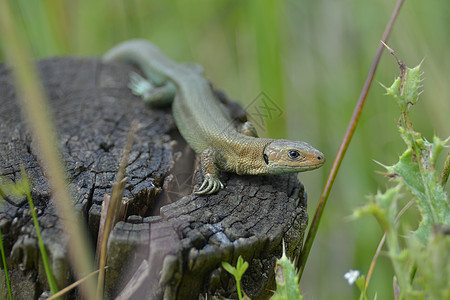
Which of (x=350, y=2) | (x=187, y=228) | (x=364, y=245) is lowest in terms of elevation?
(x=364, y=245)

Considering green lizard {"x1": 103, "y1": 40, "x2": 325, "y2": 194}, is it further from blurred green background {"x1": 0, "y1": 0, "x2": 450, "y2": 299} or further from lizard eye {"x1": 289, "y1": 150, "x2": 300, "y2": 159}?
blurred green background {"x1": 0, "y1": 0, "x2": 450, "y2": 299}

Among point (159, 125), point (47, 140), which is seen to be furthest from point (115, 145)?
point (47, 140)

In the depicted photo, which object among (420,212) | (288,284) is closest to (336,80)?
(420,212)

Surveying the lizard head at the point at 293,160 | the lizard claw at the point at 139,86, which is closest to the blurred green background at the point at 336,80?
the lizard claw at the point at 139,86

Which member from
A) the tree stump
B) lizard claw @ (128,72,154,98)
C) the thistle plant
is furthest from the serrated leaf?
lizard claw @ (128,72,154,98)

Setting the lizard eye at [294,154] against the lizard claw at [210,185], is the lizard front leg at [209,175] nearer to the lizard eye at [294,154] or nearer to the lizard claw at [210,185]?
the lizard claw at [210,185]

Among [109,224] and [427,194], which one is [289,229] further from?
[109,224]
